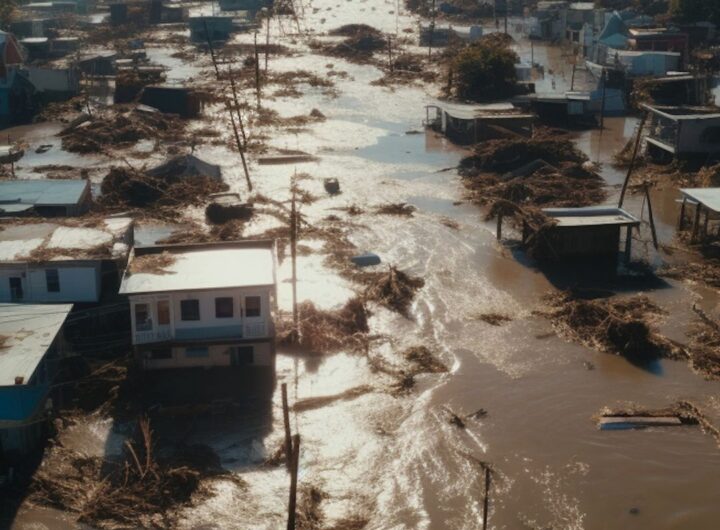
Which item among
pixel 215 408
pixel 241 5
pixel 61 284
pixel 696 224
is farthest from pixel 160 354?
pixel 241 5

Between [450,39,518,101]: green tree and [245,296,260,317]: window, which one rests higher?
[450,39,518,101]: green tree

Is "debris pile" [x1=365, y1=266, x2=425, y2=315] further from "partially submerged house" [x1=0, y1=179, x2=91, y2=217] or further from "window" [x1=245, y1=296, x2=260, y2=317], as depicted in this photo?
"partially submerged house" [x1=0, y1=179, x2=91, y2=217]

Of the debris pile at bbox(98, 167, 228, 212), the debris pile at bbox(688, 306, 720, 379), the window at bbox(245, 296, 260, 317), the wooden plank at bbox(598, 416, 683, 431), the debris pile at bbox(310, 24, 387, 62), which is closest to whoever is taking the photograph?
the wooden plank at bbox(598, 416, 683, 431)

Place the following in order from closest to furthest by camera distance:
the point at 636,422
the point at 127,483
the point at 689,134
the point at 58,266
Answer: the point at 127,483 → the point at 636,422 → the point at 58,266 → the point at 689,134

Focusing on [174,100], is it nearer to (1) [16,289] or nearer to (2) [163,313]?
(1) [16,289]

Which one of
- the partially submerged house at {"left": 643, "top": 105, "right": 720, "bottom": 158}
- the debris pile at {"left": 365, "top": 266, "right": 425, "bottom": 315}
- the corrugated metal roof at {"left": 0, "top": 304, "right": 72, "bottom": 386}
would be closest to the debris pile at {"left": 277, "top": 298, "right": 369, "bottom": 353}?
the debris pile at {"left": 365, "top": 266, "right": 425, "bottom": 315}

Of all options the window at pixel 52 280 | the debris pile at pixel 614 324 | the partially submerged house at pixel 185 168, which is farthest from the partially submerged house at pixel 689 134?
the window at pixel 52 280

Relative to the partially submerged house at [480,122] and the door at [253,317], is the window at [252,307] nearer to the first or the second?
the door at [253,317]
